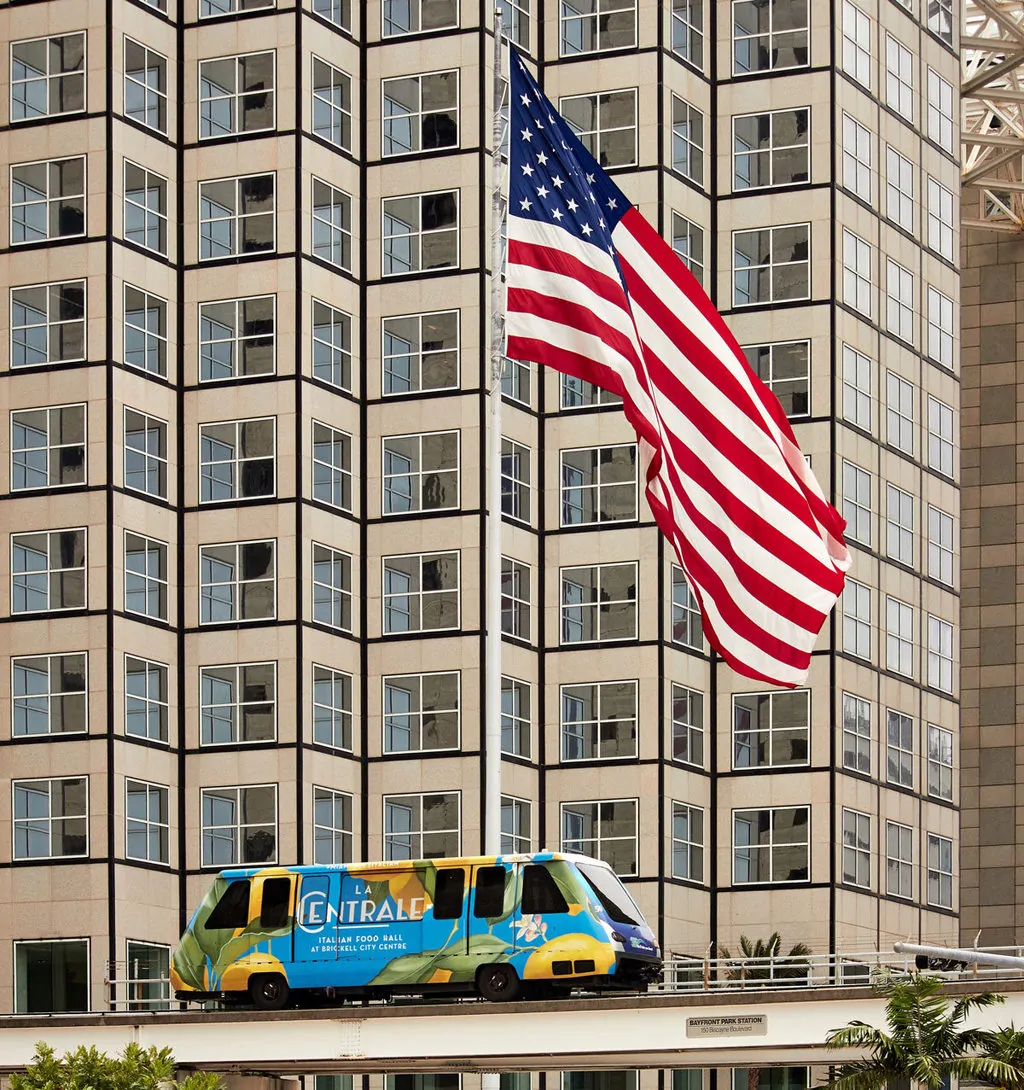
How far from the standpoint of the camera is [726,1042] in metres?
49.6

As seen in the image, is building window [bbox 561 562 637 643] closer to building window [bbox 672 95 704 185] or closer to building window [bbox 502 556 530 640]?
building window [bbox 502 556 530 640]

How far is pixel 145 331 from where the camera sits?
267ft

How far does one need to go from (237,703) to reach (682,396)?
40.1 m

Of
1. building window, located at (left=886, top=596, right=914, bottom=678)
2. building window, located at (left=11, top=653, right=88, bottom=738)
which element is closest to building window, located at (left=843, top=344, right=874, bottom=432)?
building window, located at (left=886, top=596, right=914, bottom=678)

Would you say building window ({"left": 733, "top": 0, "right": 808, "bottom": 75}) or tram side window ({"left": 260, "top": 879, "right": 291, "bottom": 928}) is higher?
building window ({"left": 733, "top": 0, "right": 808, "bottom": 75})

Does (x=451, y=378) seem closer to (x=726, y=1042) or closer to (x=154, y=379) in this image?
(x=154, y=379)

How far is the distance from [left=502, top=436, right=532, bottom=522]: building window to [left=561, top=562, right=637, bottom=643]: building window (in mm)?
2483

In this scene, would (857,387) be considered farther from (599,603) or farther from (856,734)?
(599,603)

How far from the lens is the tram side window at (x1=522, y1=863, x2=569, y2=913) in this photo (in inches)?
1981

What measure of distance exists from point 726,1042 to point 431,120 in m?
42.9

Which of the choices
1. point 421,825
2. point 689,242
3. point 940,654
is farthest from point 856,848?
point 689,242

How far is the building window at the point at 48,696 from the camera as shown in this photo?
3041 inches

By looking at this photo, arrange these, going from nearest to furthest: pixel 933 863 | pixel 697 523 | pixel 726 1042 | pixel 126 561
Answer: pixel 697 523 → pixel 726 1042 → pixel 126 561 → pixel 933 863

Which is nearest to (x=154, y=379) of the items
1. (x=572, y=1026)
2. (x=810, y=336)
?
(x=810, y=336)
